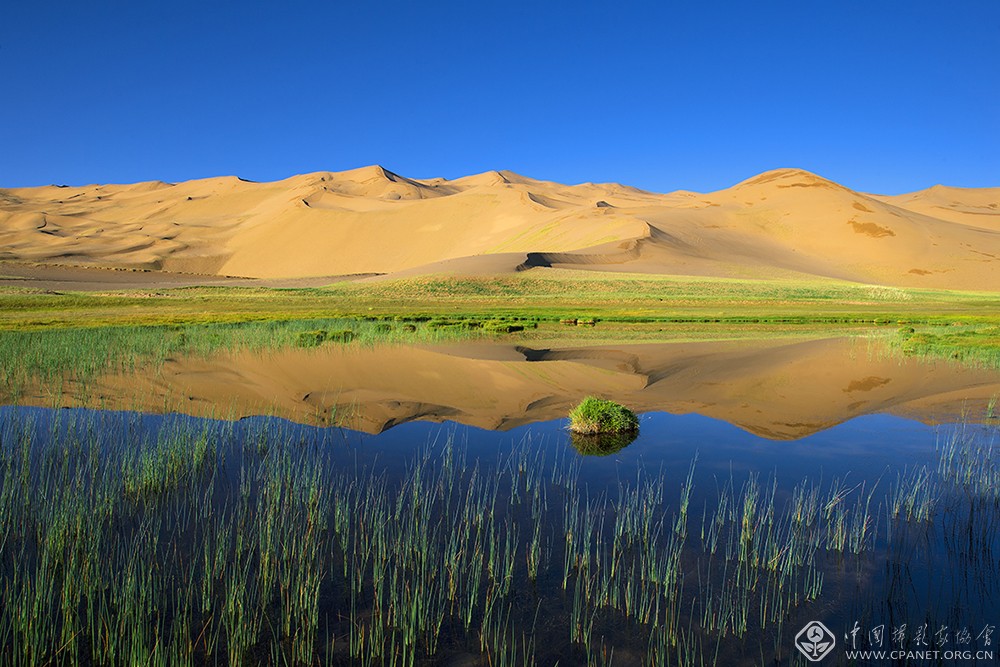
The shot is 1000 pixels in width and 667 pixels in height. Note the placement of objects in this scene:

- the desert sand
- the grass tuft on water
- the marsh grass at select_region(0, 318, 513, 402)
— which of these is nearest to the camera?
the grass tuft on water

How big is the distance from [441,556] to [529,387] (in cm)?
1135

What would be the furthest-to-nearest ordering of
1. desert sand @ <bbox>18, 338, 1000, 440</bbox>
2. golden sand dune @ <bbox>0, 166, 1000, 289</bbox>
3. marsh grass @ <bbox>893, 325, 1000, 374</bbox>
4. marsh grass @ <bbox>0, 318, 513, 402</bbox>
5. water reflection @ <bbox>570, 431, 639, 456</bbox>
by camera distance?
golden sand dune @ <bbox>0, 166, 1000, 289</bbox>
marsh grass @ <bbox>893, 325, 1000, 374</bbox>
marsh grass @ <bbox>0, 318, 513, 402</bbox>
desert sand @ <bbox>18, 338, 1000, 440</bbox>
water reflection @ <bbox>570, 431, 639, 456</bbox>

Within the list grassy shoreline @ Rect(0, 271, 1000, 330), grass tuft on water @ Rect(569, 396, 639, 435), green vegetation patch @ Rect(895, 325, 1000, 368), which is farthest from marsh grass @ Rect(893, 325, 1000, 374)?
grass tuft on water @ Rect(569, 396, 639, 435)

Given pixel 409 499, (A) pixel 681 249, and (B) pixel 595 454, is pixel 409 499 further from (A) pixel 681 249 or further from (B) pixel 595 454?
(A) pixel 681 249

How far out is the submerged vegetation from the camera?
540cm

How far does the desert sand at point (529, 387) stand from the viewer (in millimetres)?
14617

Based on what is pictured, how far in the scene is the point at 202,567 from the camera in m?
6.59

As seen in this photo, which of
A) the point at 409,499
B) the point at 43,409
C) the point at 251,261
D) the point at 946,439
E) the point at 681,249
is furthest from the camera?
the point at 251,261

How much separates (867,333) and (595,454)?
28359mm

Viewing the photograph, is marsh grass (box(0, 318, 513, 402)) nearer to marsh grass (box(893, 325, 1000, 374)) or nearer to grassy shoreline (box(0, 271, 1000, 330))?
grassy shoreline (box(0, 271, 1000, 330))

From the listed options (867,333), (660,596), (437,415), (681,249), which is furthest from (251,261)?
(660,596)

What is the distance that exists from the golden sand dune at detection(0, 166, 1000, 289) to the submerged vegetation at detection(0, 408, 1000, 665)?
6286 centimetres

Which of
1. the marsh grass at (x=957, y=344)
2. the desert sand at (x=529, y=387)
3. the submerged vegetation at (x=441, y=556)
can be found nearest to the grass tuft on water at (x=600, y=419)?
the desert sand at (x=529, y=387)

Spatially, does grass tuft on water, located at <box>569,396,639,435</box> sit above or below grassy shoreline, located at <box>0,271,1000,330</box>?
below
